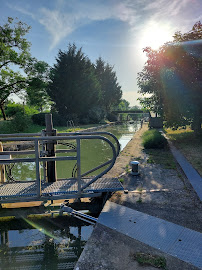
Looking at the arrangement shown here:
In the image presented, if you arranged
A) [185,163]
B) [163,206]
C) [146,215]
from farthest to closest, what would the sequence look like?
[185,163]
[163,206]
[146,215]

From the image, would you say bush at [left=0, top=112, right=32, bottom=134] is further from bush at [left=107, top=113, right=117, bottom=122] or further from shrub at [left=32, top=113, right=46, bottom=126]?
bush at [left=107, top=113, right=117, bottom=122]

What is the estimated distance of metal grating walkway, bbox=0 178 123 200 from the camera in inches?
141

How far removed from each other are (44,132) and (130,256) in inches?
113

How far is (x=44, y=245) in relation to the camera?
3.10 m

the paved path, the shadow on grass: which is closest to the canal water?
the paved path

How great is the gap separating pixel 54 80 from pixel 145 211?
26.7 meters

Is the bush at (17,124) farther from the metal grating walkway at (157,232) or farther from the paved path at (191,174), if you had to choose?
the metal grating walkway at (157,232)

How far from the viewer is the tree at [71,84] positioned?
27312 millimetres

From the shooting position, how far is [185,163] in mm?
6605

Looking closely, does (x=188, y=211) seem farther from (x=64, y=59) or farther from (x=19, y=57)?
(x=64, y=59)

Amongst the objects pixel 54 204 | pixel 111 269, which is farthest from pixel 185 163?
pixel 111 269

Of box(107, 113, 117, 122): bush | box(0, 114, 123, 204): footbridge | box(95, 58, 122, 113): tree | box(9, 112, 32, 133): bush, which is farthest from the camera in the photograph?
box(95, 58, 122, 113): tree

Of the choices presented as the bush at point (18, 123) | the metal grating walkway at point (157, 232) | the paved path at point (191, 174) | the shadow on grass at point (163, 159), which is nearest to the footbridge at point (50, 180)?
the metal grating walkway at point (157, 232)

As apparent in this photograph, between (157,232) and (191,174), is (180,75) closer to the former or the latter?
(191,174)
